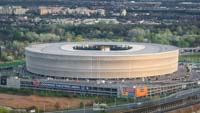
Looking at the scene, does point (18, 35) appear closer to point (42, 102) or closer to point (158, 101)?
point (42, 102)

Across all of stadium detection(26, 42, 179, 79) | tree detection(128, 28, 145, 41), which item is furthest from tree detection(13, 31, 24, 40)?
stadium detection(26, 42, 179, 79)

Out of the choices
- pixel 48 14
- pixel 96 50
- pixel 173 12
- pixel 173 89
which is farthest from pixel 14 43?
pixel 173 12

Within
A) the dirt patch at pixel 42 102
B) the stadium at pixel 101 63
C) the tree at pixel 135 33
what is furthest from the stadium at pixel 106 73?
the tree at pixel 135 33

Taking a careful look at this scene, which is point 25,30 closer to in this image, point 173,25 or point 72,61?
point 173,25

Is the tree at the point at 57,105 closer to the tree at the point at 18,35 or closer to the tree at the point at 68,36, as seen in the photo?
the tree at the point at 68,36

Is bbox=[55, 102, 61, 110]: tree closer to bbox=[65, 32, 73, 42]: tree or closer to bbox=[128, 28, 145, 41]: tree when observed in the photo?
bbox=[65, 32, 73, 42]: tree

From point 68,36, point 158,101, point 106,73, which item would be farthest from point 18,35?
point 158,101
